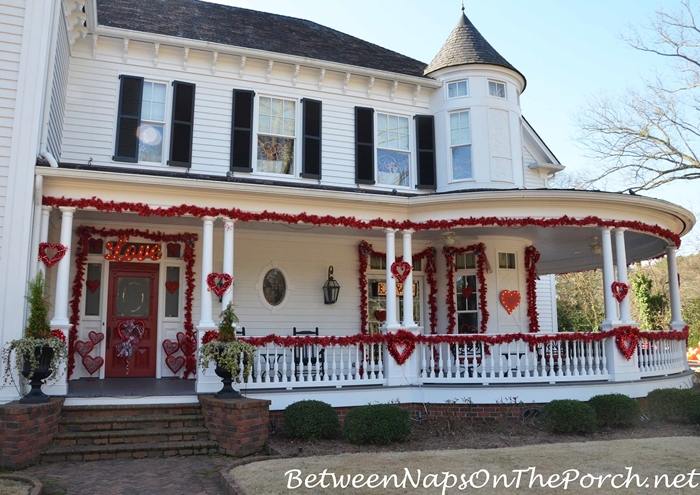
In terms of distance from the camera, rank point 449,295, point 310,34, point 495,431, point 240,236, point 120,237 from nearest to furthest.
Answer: point 495,431 < point 120,237 < point 240,236 < point 449,295 < point 310,34

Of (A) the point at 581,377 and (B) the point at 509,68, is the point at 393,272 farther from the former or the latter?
(B) the point at 509,68

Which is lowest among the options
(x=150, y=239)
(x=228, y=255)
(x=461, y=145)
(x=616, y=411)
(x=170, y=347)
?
(x=616, y=411)

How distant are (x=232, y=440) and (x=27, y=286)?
371 centimetres

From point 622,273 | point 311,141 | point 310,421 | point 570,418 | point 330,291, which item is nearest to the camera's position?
point 310,421

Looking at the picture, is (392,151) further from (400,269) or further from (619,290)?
(619,290)

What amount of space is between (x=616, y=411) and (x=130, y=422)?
7280mm

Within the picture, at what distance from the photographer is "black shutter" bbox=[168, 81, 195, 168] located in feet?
38.9

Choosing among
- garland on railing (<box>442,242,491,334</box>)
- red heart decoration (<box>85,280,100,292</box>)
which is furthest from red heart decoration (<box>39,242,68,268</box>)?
garland on railing (<box>442,242,491,334</box>)

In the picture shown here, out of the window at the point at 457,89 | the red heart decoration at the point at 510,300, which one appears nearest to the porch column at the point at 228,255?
the red heart decoration at the point at 510,300

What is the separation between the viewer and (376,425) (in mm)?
8438

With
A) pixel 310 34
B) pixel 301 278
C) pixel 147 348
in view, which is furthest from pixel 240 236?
pixel 310 34

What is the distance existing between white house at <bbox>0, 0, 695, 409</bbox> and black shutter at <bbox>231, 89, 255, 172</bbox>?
4cm

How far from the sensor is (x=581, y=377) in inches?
416

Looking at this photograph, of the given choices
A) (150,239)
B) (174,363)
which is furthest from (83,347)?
(150,239)
